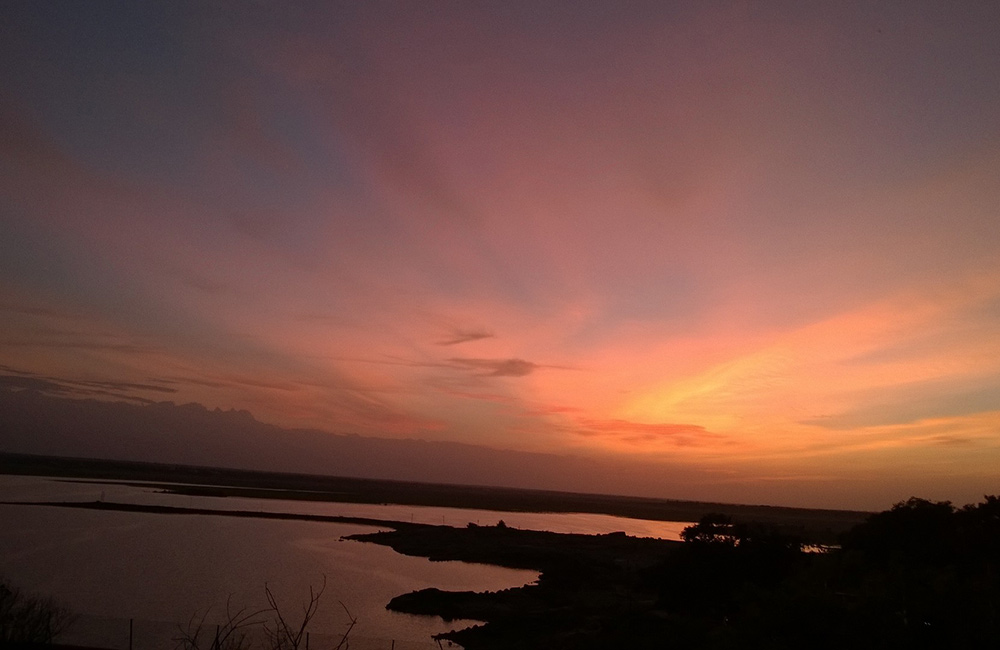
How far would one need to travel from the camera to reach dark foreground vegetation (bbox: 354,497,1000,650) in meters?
16.6

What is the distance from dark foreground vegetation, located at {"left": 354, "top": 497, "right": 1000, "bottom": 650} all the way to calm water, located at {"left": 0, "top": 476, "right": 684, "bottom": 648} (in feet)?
12.7

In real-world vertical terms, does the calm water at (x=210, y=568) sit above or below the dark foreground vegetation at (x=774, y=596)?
below

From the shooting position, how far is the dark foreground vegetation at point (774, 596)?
54.5 feet

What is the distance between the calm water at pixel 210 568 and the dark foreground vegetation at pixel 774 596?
3868mm

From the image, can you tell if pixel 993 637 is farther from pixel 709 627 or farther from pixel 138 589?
pixel 138 589

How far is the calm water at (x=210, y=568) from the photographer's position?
31.7 m

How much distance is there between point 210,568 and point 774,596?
35444mm

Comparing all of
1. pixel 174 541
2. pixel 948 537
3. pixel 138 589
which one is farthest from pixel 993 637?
pixel 174 541

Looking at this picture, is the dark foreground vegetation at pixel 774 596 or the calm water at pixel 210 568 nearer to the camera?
the dark foreground vegetation at pixel 774 596

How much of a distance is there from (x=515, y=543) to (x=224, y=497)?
61.6 metres

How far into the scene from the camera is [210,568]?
138ft

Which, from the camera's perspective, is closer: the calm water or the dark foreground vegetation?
the dark foreground vegetation

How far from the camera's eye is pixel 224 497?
4183 inches

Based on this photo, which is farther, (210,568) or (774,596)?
(210,568)
